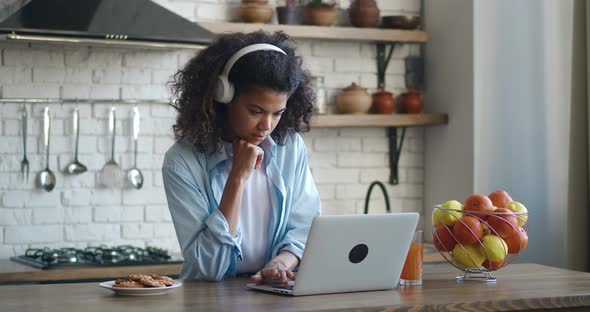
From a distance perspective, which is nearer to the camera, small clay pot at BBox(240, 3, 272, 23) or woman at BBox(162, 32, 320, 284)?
woman at BBox(162, 32, 320, 284)

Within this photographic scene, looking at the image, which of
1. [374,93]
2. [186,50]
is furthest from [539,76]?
[186,50]

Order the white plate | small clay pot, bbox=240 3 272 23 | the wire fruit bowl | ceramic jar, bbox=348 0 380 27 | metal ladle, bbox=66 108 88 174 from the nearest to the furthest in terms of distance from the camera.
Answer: the white plate
the wire fruit bowl
metal ladle, bbox=66 108 88 174
small clay pot, bbox=240 3 272 23
ceramic jar, bbox=348 0 380 27

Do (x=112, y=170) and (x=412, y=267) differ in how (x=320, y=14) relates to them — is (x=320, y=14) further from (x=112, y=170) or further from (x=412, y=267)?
(x=412, y=267)

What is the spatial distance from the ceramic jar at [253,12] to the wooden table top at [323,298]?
2126 mm

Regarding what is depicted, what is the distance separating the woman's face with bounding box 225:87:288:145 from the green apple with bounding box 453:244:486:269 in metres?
0.60

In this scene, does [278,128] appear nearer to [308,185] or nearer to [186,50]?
[308,185]

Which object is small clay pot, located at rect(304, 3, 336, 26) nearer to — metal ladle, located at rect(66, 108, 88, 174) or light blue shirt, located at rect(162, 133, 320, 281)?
metal ladle, located at rect(66, 108, 88, 174)

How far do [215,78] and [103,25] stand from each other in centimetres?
138

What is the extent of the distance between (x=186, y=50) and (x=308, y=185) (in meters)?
1.82

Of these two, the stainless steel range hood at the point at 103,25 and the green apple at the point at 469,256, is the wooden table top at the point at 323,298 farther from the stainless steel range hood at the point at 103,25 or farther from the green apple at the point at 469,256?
the stainless steel range hood at the point at 103,25

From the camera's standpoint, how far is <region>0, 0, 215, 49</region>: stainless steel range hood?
3.61m

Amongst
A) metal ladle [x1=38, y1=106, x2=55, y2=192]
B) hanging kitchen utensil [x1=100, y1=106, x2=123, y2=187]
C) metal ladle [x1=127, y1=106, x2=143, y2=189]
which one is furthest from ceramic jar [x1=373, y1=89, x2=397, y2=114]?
metal ladle [x1=38, y1=106, x2=55, y2=192]

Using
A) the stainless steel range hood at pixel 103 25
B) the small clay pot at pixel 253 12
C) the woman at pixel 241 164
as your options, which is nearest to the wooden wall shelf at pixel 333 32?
the small clay pot at pixel 253 12

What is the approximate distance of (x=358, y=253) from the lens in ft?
7.10
